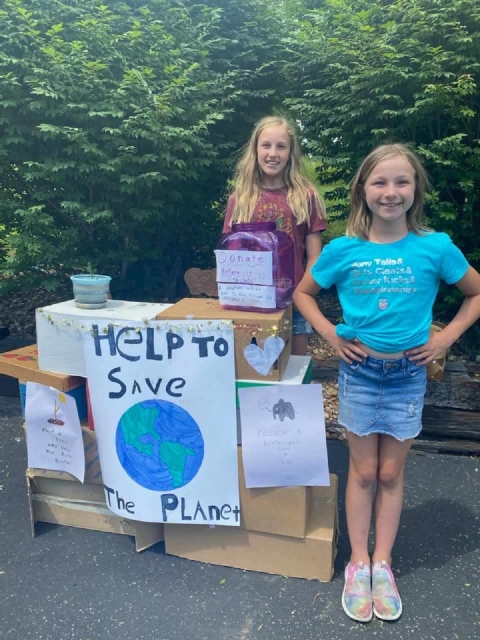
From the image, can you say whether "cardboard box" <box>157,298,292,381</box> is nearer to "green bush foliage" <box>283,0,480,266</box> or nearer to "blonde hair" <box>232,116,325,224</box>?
"blonde hair" <box>232,116,325,224</box>

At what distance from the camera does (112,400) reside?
2256mm

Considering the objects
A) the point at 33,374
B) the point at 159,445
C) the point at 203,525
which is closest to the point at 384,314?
the point at 159,445

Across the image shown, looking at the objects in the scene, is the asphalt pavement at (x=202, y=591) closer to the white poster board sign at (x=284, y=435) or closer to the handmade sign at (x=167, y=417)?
the handmade sign at (x=167, y=417)

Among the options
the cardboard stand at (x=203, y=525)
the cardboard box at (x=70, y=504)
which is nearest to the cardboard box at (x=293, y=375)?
the cardboard stand at (x=203, y=525)

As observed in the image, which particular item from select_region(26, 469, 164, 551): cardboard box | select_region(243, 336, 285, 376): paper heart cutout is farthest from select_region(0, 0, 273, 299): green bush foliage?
select_region(243, 336, 285, 376): paper heart cutout

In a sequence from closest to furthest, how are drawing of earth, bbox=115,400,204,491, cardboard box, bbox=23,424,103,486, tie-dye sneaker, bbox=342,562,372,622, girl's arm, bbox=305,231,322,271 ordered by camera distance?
tie-dye sneaker, bbox=342,562,372,622 → drawing of earth, bbox=115,400,204,491 → cardboard box, bbox=23,424,103,486 → girl's arm, bbox=305,231,322,271

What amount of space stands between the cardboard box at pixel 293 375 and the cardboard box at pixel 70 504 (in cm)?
85

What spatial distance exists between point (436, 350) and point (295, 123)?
9.37 feet

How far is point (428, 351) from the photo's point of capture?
193 cm

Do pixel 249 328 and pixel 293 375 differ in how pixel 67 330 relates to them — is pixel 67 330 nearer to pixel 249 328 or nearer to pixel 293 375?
pixel 249 328

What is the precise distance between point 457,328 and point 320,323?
50 centimetres

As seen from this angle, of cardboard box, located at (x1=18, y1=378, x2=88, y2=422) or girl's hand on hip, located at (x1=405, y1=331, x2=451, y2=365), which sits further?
cardboard box, located at (x1=18, y1=378, x2=88, y2=422)

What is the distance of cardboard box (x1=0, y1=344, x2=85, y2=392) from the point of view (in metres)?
2.36

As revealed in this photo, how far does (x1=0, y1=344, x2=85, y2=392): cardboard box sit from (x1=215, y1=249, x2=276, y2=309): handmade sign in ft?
2.57
